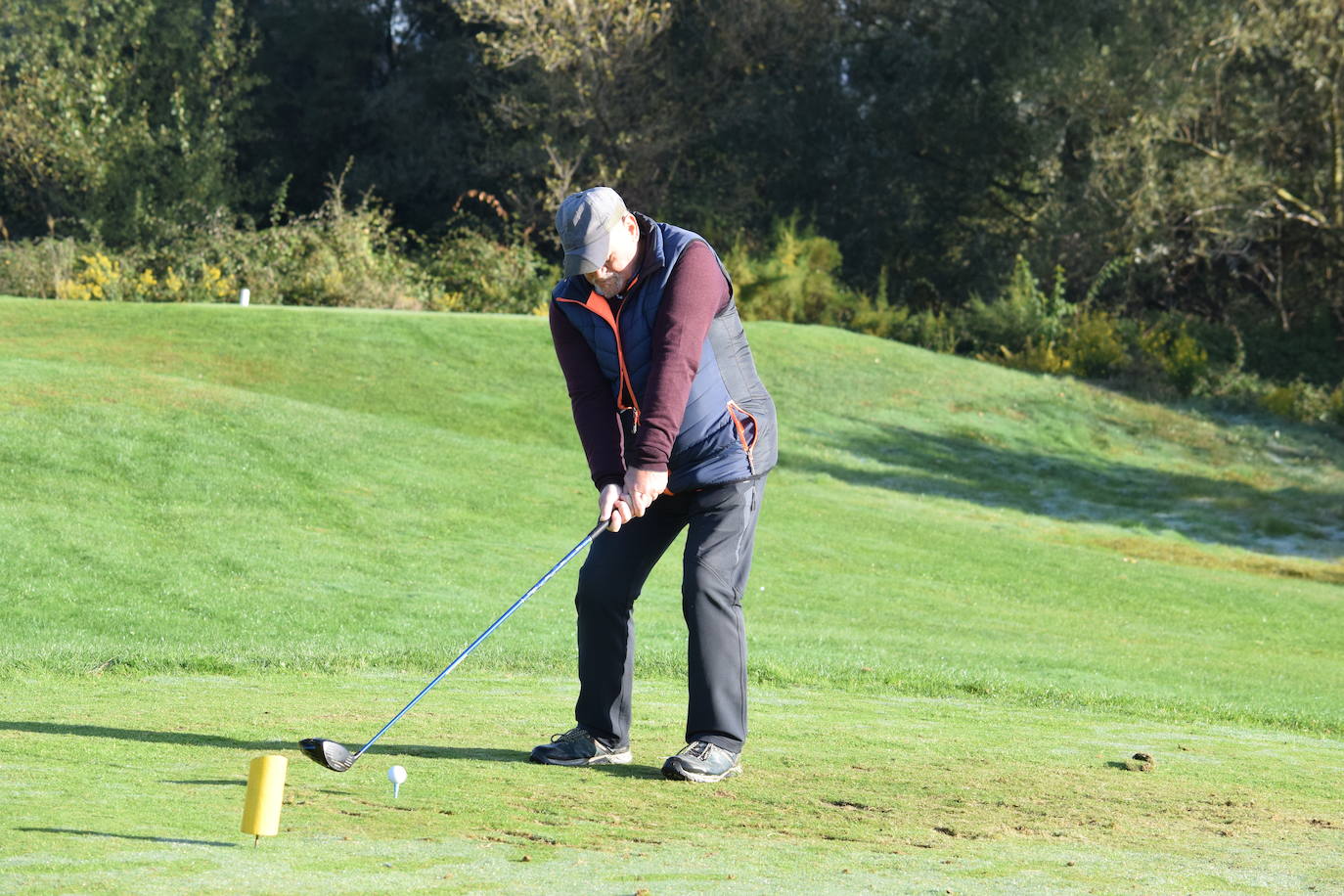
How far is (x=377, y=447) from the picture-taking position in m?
16.3

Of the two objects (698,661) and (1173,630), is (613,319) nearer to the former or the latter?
(698,661)

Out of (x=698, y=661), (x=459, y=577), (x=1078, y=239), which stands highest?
(x=1078, y=239)

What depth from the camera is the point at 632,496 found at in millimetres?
4863

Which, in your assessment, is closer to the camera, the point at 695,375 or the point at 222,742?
the point at 695,375

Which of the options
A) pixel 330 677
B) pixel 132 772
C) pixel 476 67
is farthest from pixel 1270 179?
pixel 132 772

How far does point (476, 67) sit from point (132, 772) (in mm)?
33849

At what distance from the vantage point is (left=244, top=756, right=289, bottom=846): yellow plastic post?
3336mm

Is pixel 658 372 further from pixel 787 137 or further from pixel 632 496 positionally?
pixel 787 137

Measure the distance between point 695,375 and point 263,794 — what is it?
221 centimetres

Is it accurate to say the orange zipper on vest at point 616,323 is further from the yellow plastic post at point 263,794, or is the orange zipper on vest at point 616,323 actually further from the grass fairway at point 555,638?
the yellow plastic post at point 263,794

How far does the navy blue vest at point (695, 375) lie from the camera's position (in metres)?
5.02

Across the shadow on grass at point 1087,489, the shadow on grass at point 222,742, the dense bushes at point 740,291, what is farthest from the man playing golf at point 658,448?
the dense bushes at point 740,291

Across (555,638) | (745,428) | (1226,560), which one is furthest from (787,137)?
(745,428)

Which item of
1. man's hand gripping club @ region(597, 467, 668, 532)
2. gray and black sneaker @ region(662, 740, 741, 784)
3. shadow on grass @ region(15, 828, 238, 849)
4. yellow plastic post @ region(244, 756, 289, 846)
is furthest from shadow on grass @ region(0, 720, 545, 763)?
yellow plastic post @ region(244, 756, 289, 846)
